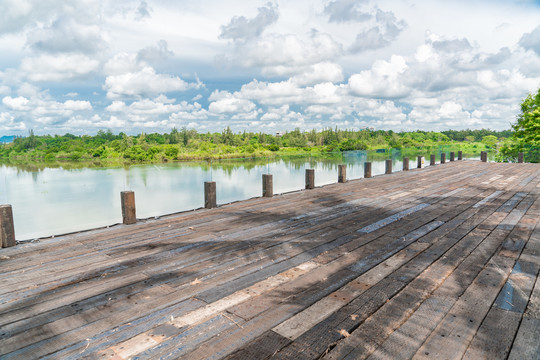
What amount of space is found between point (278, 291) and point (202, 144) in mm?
31772

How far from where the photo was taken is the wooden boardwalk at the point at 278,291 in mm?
2100

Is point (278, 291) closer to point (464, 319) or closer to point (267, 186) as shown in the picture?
point (464, 319)

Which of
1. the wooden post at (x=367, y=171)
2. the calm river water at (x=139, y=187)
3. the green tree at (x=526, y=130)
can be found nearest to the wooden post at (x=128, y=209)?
the calm river water at (x=139, y=187)

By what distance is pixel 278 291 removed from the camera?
283cm

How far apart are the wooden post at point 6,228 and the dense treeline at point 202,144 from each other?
21.2 ft

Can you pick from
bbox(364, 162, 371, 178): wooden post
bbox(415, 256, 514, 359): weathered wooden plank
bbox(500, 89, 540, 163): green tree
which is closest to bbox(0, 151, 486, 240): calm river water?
bbox(364, 162, 371, 178): wooden post

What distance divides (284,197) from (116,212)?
6.70 meters

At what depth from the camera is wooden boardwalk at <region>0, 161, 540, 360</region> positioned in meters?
2.10

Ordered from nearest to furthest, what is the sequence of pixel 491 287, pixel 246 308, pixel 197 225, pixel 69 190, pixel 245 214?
1. pixel 246 308
2. pixel 491 287
3. pixel 197 225
4. pixel 245 214
5. pixel 69 190

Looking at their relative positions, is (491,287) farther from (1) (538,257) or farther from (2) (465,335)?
(1) (538,257)

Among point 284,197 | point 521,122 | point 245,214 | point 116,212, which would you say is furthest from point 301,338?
point 521,122

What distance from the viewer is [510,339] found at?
2139 mm

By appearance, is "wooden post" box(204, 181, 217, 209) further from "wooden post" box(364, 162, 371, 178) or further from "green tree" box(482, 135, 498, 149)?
"green tree" box(482, 135, 498, 149)

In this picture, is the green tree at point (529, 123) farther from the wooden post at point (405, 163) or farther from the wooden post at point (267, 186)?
the wooden post at point (267, 186)
